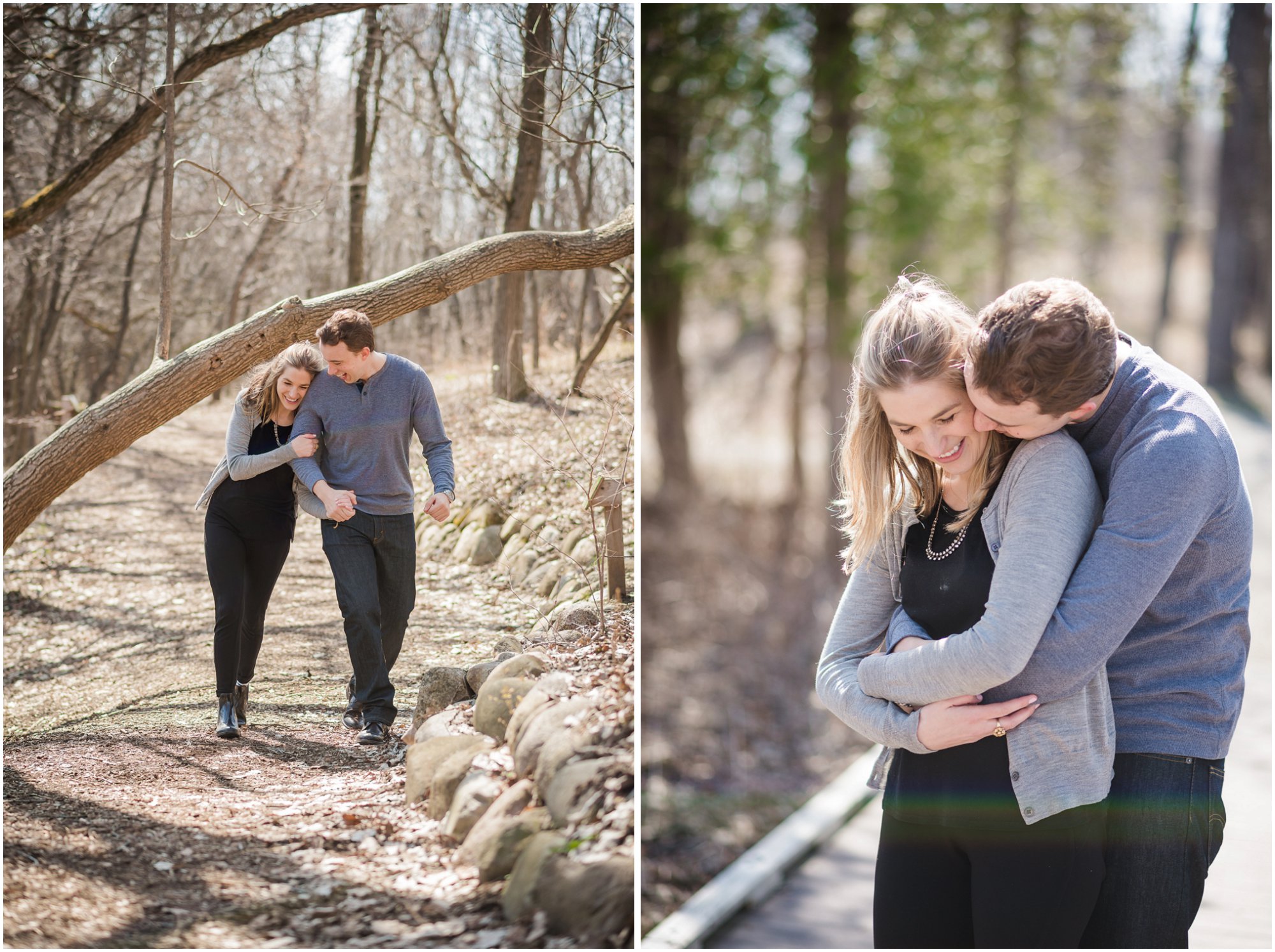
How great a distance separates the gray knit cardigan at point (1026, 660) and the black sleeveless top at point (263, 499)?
4.86ft

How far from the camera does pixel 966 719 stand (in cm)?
183

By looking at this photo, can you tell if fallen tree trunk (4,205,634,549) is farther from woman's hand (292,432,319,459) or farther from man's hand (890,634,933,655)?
man's hand (890,634,933,655)

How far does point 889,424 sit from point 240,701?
5.77 feet

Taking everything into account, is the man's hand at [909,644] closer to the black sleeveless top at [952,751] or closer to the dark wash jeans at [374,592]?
the black sleeveless top at [952,751]

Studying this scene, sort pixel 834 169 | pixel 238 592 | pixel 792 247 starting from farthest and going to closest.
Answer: pixel 792 247
pixel 834 169
pixel 238 592

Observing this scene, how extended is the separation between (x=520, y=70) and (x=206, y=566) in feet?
5.21

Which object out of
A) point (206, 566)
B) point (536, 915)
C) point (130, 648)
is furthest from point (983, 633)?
point (130, 648)

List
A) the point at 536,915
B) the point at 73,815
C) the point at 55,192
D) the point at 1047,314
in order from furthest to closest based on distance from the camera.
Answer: the point at 55,192
the point at 73,815
the point at 536,915
the point at 1047,314

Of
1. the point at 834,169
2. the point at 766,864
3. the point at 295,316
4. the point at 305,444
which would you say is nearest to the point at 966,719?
the point at 305,444

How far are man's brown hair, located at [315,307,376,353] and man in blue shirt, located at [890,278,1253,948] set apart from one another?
1.50 meters

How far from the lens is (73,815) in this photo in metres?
2.36

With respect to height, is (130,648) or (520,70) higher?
(520,70)

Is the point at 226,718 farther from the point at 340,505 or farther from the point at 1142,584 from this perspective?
the point at 1142,584

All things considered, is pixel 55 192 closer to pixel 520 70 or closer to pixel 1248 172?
pixel 520 70
